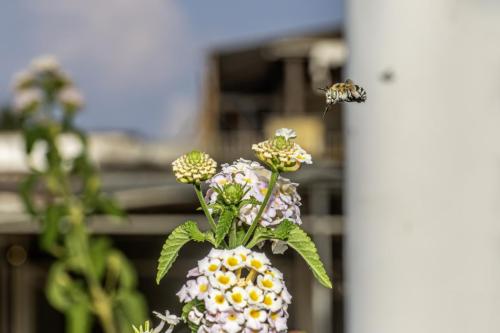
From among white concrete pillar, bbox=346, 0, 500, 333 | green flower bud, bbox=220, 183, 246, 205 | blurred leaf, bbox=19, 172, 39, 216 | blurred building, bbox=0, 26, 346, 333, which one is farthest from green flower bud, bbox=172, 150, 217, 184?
blurred building, bbox=0, 26, 346, 333

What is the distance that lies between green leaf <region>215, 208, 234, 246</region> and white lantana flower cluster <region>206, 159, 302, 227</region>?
3 centimetres

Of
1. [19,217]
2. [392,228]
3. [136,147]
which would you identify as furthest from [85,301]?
[136,147]

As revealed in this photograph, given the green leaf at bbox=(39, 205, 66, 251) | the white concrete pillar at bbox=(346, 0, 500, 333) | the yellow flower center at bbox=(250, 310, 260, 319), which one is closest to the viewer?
the yellow flower center at bbox=(250, 310, 260, 319)

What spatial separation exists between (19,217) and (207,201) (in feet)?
15.8

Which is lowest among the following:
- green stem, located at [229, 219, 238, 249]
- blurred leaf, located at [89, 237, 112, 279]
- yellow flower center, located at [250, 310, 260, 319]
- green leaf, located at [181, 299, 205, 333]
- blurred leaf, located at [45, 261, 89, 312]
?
blurred leaf, located at [45, 261, 89, 312]

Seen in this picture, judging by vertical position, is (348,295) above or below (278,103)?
below

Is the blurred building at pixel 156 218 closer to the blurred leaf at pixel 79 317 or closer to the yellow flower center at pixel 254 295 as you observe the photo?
the blurred leaf at pixel 79 317

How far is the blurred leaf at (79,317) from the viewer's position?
3373 millimetres

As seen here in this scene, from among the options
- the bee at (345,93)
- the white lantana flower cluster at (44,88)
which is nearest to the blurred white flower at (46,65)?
the white lantana flower cluster at (44,88)

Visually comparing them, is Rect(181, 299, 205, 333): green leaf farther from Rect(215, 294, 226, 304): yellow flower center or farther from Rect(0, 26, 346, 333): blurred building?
Rect(0, 26, 346, 333): blurred building

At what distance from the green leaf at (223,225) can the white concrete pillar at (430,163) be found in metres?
1.21

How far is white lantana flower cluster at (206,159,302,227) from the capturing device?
1105 millimetres

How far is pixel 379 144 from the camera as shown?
7.43ft

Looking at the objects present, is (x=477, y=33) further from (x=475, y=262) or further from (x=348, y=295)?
(x=348, y=295)
